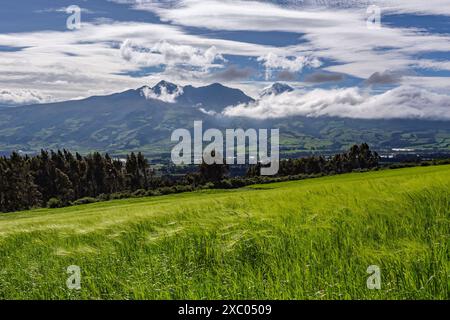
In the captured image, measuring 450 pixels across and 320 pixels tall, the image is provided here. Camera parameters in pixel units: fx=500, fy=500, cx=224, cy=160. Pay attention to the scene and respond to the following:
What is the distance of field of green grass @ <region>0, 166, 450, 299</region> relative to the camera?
24.1 feet

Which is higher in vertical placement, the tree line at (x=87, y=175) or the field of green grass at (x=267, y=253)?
the field of green grass at (x=267, y=253)

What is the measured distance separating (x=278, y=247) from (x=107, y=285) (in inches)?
127

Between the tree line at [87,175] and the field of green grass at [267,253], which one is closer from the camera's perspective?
the field of green grass at [267,253]

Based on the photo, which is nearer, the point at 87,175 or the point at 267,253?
the point at 267,253

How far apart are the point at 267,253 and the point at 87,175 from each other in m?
145

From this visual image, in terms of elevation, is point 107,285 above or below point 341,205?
below

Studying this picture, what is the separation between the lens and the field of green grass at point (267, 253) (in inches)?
289

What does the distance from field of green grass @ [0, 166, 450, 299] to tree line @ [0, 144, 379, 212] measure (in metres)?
98.9

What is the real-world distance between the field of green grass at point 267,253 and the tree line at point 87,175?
9893 centimetres

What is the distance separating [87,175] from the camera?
148 m

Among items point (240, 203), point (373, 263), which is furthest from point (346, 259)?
point (240, 203)

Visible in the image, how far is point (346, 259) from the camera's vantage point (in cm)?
792

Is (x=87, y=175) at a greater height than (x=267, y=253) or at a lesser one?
lesser
